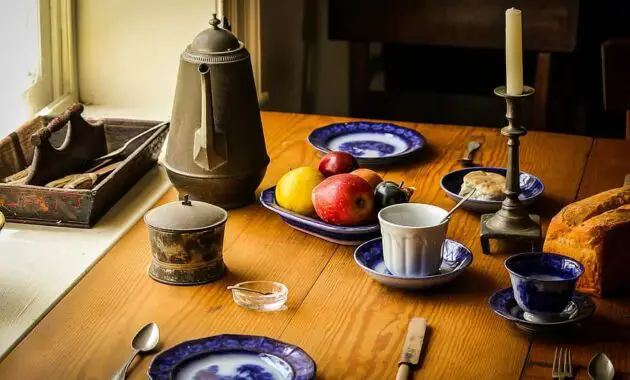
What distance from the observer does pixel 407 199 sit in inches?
64.9

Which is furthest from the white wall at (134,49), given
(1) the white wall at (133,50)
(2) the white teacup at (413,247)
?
(2) the white teacup at (413,247)

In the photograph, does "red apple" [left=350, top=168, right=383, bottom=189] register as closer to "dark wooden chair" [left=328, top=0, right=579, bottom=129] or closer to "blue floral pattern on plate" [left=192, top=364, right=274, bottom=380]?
"blue floral pattern on plate" [left=192, top=364, right=274, bottom=380]

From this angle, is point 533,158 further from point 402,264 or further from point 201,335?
point 201,335

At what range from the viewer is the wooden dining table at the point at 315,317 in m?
1.26

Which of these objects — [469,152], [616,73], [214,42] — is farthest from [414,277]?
[616,73]

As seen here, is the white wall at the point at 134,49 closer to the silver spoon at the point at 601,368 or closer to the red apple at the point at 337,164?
the red apple at the point at 337,164

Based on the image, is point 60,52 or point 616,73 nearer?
point 616,73

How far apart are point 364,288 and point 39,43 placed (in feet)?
3.81

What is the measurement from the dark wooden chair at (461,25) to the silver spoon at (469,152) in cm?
97

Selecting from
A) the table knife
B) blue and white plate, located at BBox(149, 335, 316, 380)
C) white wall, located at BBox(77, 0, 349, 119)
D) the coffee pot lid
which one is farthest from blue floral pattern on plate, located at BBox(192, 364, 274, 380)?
white wall, located at BBox(77, 0, 349, 119)

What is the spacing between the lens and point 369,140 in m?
2.07

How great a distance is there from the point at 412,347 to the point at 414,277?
0.17 metres

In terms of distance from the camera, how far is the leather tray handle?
1.72m

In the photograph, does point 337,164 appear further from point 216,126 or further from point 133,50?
point 133,50
